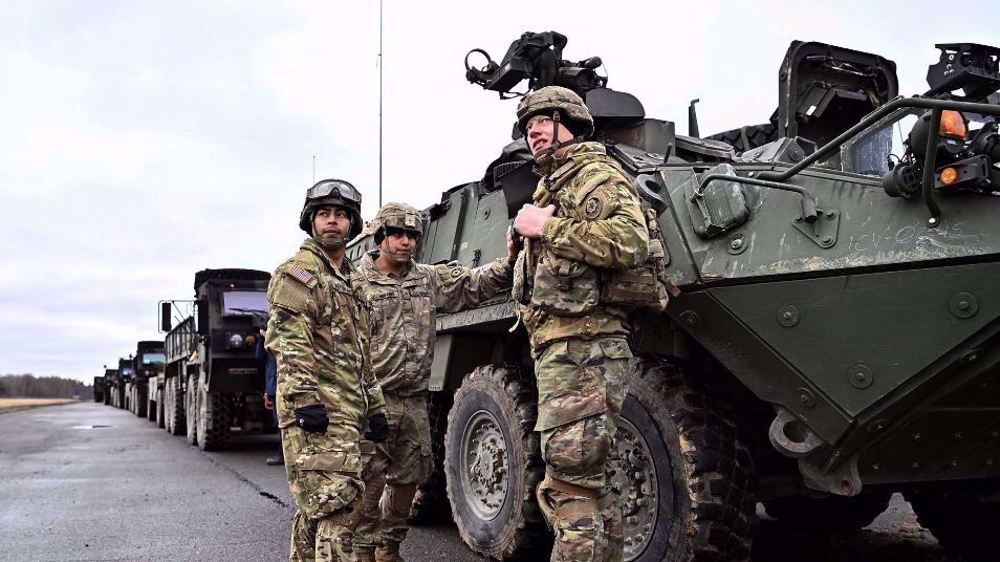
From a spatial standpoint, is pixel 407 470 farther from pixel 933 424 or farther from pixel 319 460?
pixel 933 424

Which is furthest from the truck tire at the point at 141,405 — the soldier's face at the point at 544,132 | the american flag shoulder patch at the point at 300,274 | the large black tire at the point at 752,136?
the soldier's face at the point at 544,132

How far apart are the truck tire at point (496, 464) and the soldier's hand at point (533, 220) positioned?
153 cm

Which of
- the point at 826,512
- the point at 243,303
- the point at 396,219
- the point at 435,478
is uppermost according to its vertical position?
the point at 243,303

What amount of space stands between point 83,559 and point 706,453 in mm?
3497

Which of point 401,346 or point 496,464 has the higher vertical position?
point 401,346

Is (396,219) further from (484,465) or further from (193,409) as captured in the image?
(193,409)

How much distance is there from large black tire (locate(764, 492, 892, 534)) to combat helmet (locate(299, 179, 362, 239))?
2941 mm

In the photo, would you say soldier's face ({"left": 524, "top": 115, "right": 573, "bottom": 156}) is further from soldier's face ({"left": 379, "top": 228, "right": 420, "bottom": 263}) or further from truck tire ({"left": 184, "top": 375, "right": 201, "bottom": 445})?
truck tire ({"left": 184, "top": 375, "right": 201, "bottom": 445})

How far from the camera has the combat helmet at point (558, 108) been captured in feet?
11.1

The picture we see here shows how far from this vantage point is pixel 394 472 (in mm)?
4141

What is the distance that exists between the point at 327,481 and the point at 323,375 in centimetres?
43

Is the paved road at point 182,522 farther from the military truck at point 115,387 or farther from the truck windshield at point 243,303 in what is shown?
the military truck at point 115,387

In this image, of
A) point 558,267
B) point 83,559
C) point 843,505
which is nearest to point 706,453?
point 558,267

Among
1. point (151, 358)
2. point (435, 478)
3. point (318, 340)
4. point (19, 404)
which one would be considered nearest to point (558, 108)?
point (318, 340)
